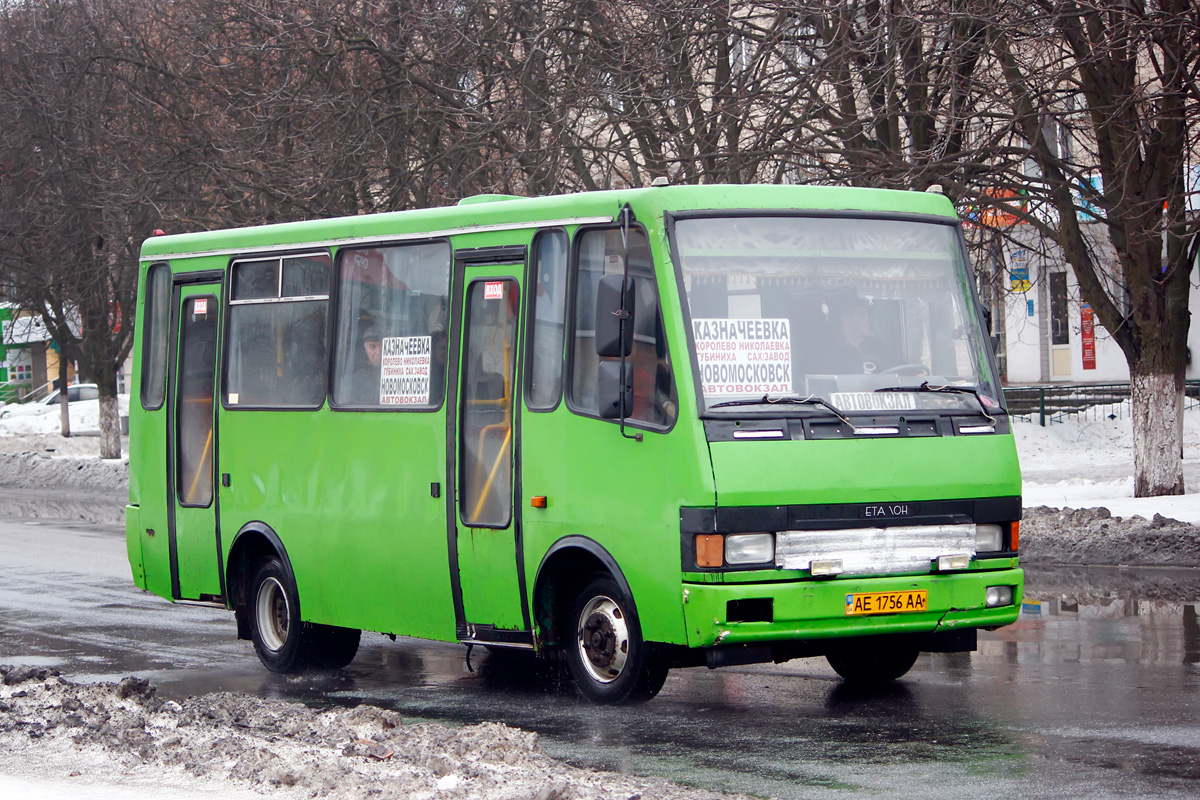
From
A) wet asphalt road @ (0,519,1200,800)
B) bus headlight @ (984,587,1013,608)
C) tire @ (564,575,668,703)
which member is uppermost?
bus headlight @ (984,587,1013,608)

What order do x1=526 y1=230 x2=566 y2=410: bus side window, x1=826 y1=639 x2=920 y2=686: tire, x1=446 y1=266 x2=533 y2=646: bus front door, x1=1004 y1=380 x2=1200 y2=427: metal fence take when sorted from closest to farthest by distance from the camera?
x1=526 y1=230 x2=566 y2=410: bus side window → x1=446 y1=266 x2=533 y2=646: bus front door → x1=826 y1=639 x2=920 y2=686: tire → x1=1004 y1=380 x2=1200 y2=427: metal fence

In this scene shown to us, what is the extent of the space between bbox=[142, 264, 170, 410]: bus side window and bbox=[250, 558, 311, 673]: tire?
158 centimetres

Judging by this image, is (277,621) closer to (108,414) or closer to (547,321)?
(547,321)

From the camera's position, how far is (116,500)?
27859 mm

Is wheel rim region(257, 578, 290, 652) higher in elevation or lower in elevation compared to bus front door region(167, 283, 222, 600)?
lower

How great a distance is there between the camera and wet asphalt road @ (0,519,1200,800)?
676cm

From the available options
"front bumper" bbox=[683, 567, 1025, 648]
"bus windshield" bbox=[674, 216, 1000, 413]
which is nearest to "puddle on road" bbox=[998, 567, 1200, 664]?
"front bumper" bbox=[683, 567, 1025, 648]

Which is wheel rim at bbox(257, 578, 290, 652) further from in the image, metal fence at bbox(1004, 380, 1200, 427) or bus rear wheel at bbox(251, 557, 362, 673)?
metal fence at bbox(1004, 380, 1200, 427)

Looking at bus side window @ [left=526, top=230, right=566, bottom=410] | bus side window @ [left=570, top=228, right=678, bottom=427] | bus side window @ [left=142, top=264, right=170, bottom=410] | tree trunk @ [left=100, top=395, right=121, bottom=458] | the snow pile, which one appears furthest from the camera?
the snow pile

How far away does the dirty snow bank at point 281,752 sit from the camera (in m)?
6.22

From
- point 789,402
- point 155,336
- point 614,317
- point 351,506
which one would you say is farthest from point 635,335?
point 155,336

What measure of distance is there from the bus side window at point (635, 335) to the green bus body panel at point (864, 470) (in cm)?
43

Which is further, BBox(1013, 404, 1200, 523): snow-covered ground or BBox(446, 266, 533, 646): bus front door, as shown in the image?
BBox(1013, 404, 1200, 523): snow-covered ground

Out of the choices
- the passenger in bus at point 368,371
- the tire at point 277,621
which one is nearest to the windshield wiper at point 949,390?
the passenger in bus at point 368,371
